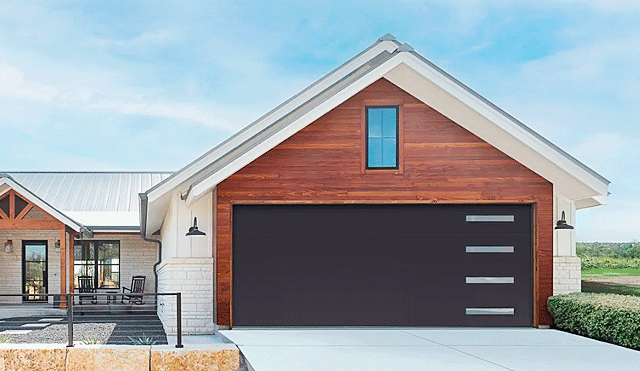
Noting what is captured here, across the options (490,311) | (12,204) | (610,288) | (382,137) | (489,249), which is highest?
(382,137)

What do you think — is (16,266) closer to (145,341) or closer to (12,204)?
(12,204)

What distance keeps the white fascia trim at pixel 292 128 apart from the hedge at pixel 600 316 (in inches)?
165

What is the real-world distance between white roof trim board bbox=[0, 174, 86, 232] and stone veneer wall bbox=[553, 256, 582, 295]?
1127cm

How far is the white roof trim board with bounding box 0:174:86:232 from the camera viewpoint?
1714cm

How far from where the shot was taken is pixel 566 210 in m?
11.4

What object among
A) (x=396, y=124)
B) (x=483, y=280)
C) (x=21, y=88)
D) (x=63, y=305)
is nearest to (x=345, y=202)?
(x=396, y=124)

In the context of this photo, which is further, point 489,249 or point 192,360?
point 489,249

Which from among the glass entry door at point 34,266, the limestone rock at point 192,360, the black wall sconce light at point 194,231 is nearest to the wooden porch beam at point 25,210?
the glass entry door at point 34,266

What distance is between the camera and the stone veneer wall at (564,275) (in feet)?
37.0

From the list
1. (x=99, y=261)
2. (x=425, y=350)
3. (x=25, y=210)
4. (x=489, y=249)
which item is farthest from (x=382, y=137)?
(x=99, y=261)

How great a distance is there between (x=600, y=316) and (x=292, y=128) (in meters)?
4.81

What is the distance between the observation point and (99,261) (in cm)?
2164

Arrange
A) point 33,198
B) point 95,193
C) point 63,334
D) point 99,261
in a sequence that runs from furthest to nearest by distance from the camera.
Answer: point 95,193 < point 99,261 < point 33,198 < point 63,334

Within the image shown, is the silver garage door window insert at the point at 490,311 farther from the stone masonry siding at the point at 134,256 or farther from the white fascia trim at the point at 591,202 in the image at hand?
the stone masonry siding at the point at 134,256
